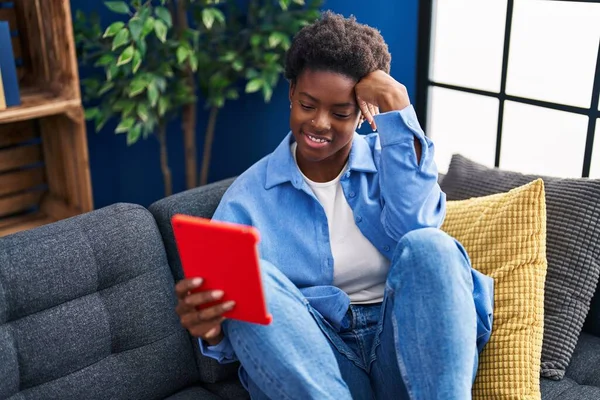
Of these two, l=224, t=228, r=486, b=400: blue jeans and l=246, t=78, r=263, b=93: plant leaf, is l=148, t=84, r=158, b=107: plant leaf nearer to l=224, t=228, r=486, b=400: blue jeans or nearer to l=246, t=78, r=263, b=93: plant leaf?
l=246, t=78, r=263, b=93: plant leaf

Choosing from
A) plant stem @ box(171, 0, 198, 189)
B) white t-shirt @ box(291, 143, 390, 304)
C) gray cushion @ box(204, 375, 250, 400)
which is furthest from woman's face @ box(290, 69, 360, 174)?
plant stem @ box(171, 0, 198, 189)

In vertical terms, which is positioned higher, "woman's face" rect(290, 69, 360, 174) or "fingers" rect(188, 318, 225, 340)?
"woman's face" rect(290, 69, 360, 174)

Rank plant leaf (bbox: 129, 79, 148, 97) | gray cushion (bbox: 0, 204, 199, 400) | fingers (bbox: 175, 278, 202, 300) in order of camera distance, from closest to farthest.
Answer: fingers (bbox: 175, 278, 202, 300)
gray cushion (bbox: 0, 204, 199, 400)
plant leaf (bbox: 129, 79, 148, 97)

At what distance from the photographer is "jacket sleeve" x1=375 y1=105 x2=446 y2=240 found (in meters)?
1.48

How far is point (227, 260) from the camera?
45.9 inches

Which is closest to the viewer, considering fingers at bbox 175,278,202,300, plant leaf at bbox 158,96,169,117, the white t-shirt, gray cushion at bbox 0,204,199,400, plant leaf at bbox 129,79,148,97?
fingers at bbox 175,278,202,300

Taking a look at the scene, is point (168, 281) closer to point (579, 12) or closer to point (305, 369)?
point (305, 369)

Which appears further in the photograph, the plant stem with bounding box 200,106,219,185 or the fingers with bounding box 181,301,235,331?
the plant stem with bounding box 200,106,219,185

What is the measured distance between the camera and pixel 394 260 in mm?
1346

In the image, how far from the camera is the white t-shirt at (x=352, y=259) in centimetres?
154

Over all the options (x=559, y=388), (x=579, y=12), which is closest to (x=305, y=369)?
(x=559, y=388)

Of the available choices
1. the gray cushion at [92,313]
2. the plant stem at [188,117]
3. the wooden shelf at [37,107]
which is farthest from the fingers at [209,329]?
the plant stem at [188,117]

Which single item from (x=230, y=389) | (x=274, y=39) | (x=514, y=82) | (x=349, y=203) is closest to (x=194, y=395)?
(x=230, y=389)

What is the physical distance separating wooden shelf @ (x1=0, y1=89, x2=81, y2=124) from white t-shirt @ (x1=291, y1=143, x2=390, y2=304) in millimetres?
1005
